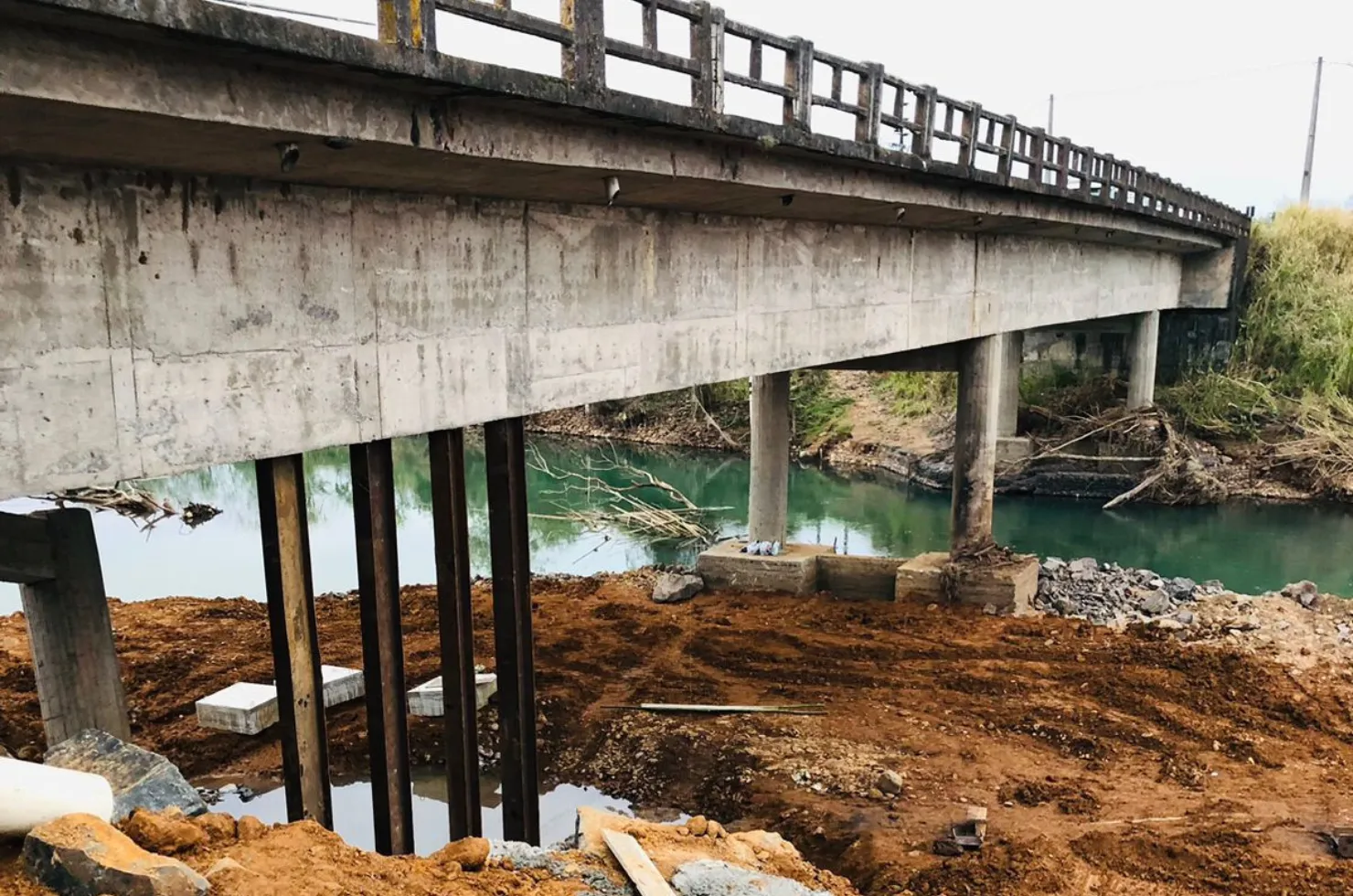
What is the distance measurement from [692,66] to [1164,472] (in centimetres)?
2068

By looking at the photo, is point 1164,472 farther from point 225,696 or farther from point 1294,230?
point 225,696

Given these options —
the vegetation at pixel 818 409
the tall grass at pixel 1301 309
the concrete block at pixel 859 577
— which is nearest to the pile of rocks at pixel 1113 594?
the concrete block at pixel 859 577

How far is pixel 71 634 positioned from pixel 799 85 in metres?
6.81

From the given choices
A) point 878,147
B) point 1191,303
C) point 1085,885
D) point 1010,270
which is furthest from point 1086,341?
point 1085,885

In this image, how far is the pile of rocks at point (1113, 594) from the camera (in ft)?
43.8

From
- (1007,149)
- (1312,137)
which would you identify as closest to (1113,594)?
(1007,149)

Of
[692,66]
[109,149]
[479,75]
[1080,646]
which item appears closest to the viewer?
[109,149]

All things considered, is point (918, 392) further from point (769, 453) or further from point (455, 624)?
point (455, 624)

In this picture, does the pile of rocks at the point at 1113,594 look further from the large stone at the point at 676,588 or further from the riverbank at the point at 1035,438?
the riverbank at the point at 1035,438

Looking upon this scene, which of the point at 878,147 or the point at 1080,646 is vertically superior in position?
the point at 878,147

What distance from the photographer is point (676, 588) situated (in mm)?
13867

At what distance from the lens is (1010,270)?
571 inches

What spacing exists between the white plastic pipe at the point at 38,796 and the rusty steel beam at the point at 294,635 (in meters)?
1.49

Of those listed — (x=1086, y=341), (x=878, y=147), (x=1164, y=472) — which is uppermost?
(x=878, y=147)
